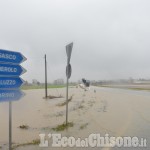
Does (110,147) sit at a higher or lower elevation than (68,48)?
lower

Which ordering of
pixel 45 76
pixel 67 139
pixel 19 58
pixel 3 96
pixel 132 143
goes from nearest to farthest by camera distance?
pixel 3 96 < pixel 19 58 < pixel 132 143 < pixel 67 139 < pixel 45 76

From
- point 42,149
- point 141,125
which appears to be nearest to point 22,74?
point 42,149

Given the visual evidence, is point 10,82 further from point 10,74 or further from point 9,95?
point 9,95

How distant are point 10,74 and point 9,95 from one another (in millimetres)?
512

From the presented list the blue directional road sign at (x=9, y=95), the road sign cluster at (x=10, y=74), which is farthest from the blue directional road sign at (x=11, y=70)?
the blue directional road sign at (x=9, y=95)

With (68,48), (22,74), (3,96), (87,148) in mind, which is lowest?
(87,148)

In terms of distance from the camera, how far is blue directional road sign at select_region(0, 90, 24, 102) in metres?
6.67

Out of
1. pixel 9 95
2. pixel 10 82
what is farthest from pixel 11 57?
pixel 9 95

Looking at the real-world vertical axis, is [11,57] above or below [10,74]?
above

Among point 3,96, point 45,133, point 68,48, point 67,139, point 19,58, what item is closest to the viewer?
point 3,96

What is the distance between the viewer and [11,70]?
7000 millimetres

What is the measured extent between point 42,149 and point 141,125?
5185 mm

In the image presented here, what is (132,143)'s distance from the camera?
312 inches

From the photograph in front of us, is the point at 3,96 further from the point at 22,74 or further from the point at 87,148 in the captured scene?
the point at 87,148
